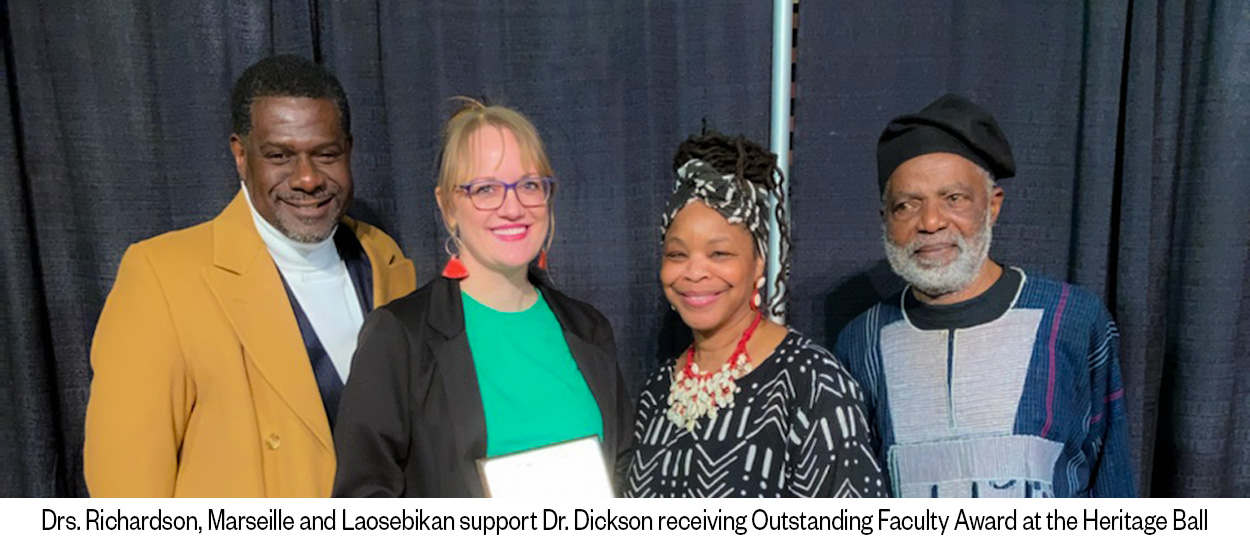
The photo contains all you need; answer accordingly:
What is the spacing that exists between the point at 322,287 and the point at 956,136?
1132 mm

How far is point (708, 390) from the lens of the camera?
3.96 ft

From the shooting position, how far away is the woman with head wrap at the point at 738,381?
1.11m

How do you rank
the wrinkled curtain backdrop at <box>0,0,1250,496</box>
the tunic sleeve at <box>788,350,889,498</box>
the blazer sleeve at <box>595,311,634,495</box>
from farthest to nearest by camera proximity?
the wrinkled curtain backdrop at <box>0,0,1250,496</box>, the blazer sleeve at <box>595,311,634,495</box>, the tunic sleeve at <box>788,350,889,498</box>

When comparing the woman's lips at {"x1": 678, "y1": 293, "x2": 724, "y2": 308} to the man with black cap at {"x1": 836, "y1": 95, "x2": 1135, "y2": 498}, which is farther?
the man with black cap at {"x1": 836, "y1": 95, "x2": 1135, "y2": 498}

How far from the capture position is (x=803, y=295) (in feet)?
5.94

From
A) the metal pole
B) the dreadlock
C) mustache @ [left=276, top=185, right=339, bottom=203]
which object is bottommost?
mustache @ [left=276, top=185, right=339, bottom=203]

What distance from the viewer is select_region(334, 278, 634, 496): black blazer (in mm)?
Result: 1133

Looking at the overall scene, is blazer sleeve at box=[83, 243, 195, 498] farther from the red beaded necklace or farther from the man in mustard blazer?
the red beaded necklace

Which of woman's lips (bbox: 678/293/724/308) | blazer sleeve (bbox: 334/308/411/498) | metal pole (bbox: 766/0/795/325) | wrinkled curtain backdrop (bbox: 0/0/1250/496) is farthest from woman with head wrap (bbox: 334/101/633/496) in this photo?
metal pole (bbox: 766/0/795/325)

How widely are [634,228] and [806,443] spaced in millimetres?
798

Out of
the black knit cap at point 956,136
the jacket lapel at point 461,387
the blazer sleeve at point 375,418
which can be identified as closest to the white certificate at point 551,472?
the jacket lapel at point 461,387

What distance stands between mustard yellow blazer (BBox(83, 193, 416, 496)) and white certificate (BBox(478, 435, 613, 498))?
0.33 m

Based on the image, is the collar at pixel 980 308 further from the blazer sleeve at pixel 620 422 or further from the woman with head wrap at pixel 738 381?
the blazer sleeve at pixel 620 422

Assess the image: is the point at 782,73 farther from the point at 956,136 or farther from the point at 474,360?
the point at 474,360
